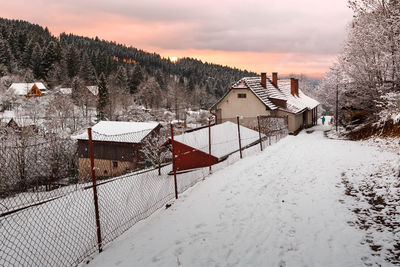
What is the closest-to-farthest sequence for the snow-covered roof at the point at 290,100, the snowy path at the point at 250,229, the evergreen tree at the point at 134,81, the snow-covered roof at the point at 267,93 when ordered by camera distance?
1. the snowy path at the point at 250,229
2. the snow-covered roof at the point at 267,93
3. the snow-covered roof at the point at 290,100
4. the evergreen tree at the point at 134,81

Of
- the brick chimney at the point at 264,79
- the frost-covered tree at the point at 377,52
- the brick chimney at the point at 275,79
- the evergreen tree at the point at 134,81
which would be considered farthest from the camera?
the evergreen tree at the point at 134,81

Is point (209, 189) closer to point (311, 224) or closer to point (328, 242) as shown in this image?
point (311, 224)

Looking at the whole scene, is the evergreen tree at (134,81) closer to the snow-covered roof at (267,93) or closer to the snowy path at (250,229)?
the snow-covered roof at (267,93)

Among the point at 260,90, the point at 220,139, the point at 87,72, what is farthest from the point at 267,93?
the point at 87,72

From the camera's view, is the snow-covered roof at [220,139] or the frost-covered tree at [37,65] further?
the frost-covered tree at [37,65]

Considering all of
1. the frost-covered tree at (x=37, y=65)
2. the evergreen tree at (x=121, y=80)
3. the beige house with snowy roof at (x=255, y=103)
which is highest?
the frost-covered tree at (x=37, y=65)

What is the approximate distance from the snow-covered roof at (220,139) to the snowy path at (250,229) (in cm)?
968

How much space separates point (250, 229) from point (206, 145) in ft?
45.7

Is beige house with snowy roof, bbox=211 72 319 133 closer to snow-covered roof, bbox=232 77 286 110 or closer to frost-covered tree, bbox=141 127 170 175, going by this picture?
snow-covered roof, bbox=232 77 286 110

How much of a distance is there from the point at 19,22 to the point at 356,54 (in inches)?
7423

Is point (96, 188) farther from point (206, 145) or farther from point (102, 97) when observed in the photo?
point (102, 97)

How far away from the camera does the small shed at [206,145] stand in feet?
62.4

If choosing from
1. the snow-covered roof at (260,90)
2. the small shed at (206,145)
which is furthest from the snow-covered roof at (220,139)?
the snow-covered roof at (260,90)

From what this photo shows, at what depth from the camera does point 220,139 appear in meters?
20.8
